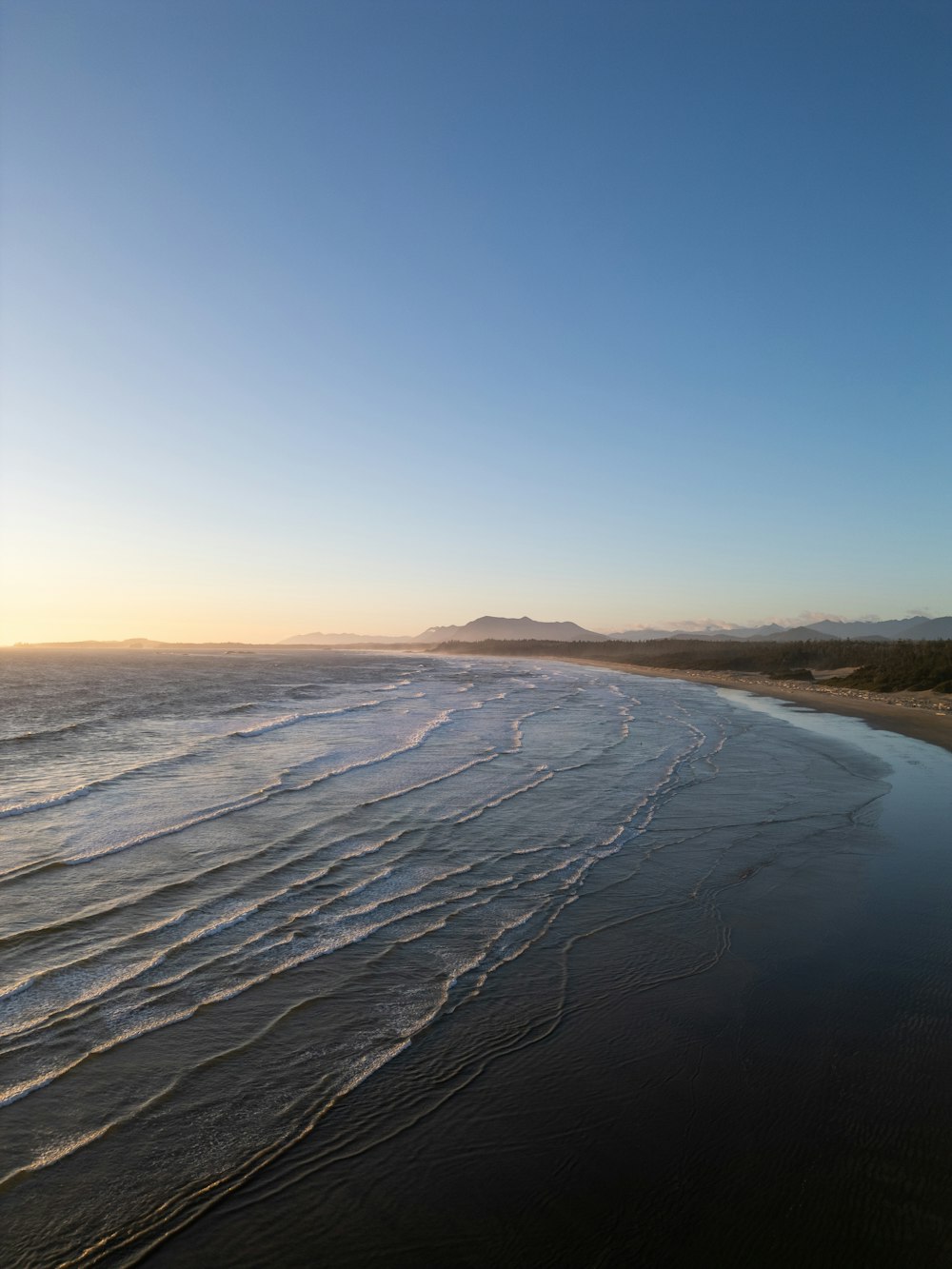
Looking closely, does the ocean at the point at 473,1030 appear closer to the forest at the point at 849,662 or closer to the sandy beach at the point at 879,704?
the sandy beach at the point at 879,704

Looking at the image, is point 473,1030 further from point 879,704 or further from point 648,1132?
point 879,704

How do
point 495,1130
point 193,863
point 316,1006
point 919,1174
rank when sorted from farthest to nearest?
1. point 193,863
2. point 316,1006
3. point 495,1130
4. point 919,1174

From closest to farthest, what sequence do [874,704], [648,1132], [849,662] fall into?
[648,1132] < [874,704] < [849,662]

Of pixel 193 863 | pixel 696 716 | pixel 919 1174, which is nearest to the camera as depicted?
pixel 919 1174

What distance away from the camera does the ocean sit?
12.6ft

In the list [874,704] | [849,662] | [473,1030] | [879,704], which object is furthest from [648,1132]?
[849,662]

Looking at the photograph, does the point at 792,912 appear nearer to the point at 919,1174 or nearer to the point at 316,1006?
the point at 919,1174

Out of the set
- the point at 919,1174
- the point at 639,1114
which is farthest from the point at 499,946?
the point at 919,1174

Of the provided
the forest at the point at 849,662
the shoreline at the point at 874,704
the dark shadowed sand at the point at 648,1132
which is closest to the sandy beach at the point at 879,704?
the shoreline at the point at 874,704

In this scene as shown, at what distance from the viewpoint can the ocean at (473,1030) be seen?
384cm

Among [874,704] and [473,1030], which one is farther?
[874,704]

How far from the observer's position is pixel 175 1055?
5.43m

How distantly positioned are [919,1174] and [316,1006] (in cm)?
426

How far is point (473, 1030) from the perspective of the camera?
19.1 ft
